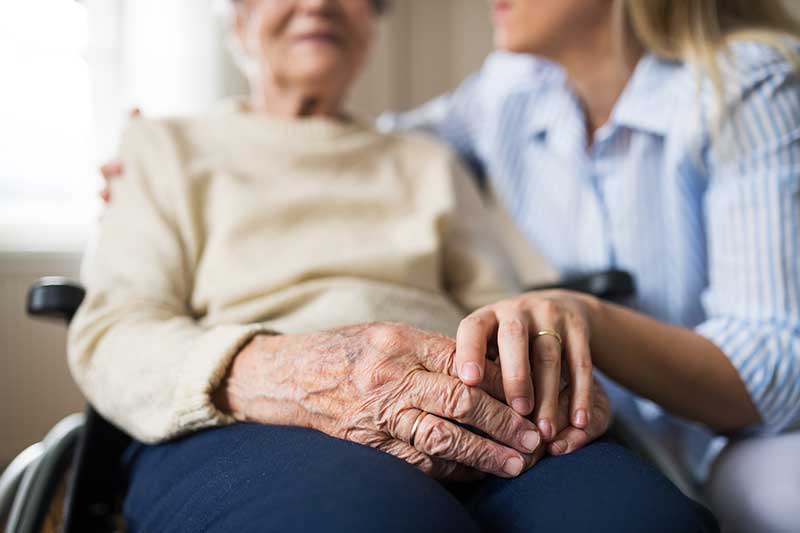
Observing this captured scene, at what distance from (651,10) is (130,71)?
5.77 feet

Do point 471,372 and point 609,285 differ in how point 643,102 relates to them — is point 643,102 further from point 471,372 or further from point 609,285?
point 471,372

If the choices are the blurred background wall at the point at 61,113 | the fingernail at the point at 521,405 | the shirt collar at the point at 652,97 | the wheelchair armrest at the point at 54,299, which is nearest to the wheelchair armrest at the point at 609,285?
the shirt collar at the point at 652,97

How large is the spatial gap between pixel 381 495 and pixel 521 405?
6.3 inches

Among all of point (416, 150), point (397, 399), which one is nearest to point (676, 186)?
point (416, 150)

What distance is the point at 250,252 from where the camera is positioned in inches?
38.1

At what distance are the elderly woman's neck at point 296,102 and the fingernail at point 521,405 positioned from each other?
0.73 metres

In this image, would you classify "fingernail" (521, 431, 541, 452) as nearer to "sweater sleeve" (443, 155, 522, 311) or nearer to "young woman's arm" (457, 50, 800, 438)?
"young woman's arm" (457, 50, 800, 438)

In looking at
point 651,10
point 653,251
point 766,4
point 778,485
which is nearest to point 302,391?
point 778,485

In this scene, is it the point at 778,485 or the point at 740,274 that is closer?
the point at 778,485

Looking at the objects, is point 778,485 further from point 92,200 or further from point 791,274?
point 92,200

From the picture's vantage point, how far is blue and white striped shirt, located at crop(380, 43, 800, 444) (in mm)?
884

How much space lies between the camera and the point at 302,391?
65 centimetres

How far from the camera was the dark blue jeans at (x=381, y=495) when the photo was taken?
49 cm

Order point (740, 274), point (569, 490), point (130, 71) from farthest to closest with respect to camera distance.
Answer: point (130, 71), point (740, 274), point (569, 490)
